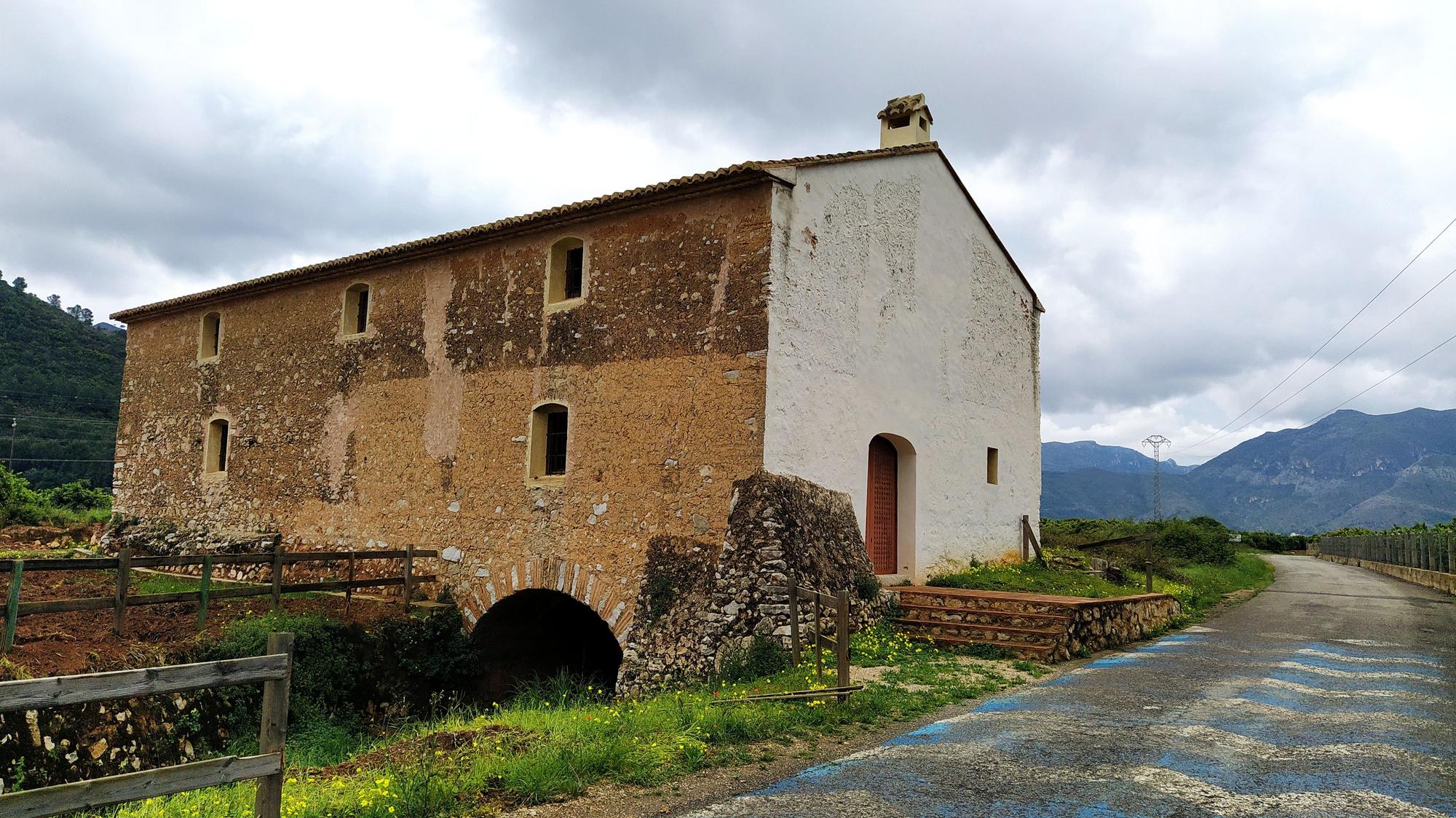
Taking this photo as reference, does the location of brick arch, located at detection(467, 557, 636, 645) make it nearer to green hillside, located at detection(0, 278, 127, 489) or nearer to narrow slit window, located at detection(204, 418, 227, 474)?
narrow slit window, located at detection(204, 418, 227, 474)

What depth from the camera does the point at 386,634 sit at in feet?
42.6

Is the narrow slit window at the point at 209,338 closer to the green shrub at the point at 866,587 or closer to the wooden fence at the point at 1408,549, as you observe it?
the green shrub at the point at 866,587

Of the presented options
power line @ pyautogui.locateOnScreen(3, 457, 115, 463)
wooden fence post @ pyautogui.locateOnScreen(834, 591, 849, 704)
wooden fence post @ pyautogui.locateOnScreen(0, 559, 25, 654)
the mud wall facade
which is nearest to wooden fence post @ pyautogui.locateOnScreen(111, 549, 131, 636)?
wooden fence post @ pyautogui.locateOnScreen(0, 559, 25, 654)

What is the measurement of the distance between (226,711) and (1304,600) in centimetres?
2197

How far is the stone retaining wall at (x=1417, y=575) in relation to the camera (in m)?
23.2

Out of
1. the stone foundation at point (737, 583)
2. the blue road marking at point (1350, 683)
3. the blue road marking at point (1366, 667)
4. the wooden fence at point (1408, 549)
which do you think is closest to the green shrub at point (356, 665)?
the stone foundation at point (737, 583)

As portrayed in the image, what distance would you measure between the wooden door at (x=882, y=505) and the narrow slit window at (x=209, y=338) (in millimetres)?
15214

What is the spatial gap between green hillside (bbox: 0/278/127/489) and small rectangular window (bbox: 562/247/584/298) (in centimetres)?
3585

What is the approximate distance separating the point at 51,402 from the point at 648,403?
42263 millimetres

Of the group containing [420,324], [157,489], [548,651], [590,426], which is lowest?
[548,651]

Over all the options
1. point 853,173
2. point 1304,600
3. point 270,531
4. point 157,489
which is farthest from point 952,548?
point 157,489

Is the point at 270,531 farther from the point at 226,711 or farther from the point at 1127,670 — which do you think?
the point at 1127,670

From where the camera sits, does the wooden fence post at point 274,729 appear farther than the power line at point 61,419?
No

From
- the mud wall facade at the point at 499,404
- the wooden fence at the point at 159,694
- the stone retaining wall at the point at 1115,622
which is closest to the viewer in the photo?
the wooden fence at the point at 159,694
